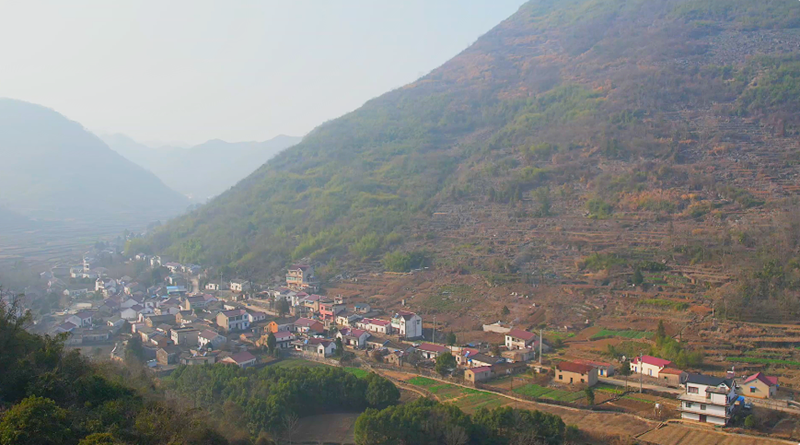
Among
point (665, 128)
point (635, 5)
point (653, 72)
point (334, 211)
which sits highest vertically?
point (635, 5)

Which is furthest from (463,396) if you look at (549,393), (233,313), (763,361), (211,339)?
(233,313)

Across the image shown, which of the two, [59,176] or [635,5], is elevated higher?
[635,5]

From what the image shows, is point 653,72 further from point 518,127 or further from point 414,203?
point 414,203

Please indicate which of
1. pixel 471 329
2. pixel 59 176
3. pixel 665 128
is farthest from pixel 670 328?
pixel 59 176

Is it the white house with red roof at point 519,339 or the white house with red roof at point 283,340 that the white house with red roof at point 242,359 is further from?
the white house with red roof at point 519,339

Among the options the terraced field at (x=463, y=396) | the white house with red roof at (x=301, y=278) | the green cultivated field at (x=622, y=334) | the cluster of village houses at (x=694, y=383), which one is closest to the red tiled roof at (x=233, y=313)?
the white house with red roof at (x=301, y=278)

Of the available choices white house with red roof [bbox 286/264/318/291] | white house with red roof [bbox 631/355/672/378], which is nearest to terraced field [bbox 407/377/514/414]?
white house with red roof [bbox 631/355/672/378]

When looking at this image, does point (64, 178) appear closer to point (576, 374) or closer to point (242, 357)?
point (242, 357)
